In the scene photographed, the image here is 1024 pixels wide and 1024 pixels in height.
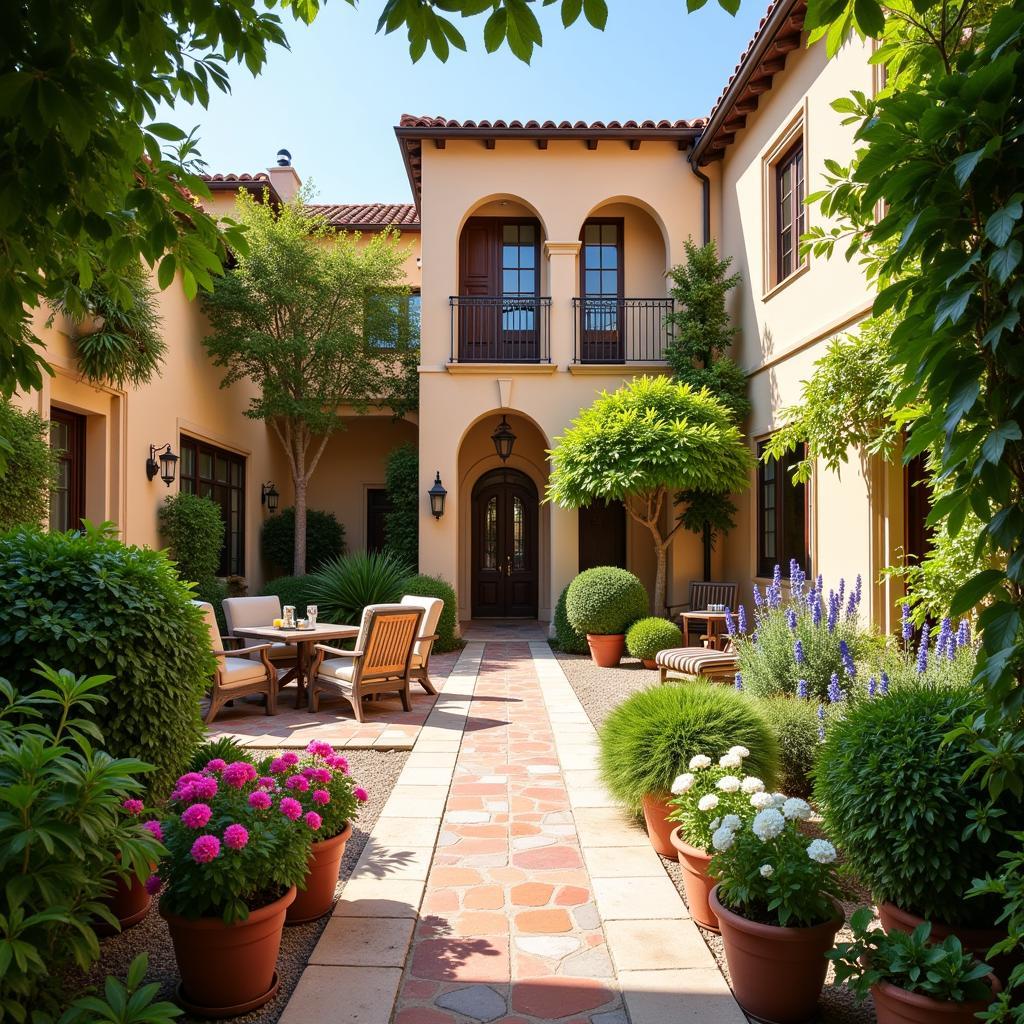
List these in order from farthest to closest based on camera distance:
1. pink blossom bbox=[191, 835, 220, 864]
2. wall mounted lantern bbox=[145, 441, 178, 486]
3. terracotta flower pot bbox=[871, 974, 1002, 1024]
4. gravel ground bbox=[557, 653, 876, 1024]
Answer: wall mounted lantern bbox=[145, 441, 178, 486] → gravel ground bbox=[557, 653, 876, 1024] → pink blossom bbox=[191, 835, 220, 864] → terracotta flower pot bbox=[871, 974, 1002, 1024]

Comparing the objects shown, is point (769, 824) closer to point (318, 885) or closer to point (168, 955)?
point (318, 885)

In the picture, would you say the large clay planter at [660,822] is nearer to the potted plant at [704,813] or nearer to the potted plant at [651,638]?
the potted plant at [704,813]

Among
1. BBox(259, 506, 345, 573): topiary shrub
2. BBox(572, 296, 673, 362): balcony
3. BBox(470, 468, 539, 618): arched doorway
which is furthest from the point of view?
BBox(470, 468, 539, 618): arched doorway

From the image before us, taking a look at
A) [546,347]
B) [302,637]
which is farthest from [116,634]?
[546,347]

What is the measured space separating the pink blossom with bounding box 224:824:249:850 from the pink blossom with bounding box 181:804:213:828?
9 cm

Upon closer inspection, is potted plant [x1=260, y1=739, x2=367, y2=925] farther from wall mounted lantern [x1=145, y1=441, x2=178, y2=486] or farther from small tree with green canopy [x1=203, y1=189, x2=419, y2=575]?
small tree with green canopy [x1=203, y1=189, x2=419, y2=575]

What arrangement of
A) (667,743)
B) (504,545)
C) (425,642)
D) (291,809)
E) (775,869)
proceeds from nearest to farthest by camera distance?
(775,869) → (291,809) → (667,743) → (425,642) → (504,545)

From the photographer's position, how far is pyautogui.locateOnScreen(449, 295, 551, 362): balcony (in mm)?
12406

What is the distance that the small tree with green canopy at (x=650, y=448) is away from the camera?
31.4 feet

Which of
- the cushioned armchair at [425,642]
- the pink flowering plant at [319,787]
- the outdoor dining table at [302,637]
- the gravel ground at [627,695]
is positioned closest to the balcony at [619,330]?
the gravel ground at [627,695]

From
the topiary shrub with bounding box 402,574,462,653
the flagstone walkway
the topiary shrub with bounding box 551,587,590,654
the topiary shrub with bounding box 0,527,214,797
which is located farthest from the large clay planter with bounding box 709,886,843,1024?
the topiary shrub with bounding box 402,574,462,653

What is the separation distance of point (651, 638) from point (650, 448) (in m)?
2.35

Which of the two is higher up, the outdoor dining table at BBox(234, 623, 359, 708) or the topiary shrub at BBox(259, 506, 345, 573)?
the topiary shrub at BBox(259, 506, 345, 573)

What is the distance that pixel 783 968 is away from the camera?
2.47 metres
